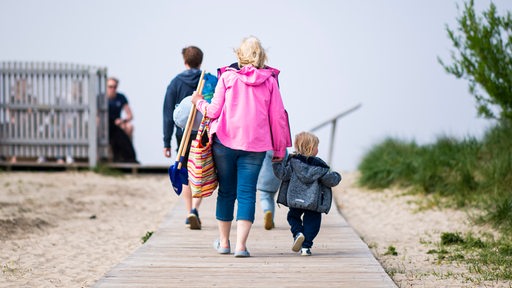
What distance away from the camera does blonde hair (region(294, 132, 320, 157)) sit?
289 inches

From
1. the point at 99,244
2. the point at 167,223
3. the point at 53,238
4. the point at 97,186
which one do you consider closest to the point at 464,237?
the point at 167,223

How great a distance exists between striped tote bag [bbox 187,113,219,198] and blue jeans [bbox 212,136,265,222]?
0.05 meters

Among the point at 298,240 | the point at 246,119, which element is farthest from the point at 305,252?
the point at 246,119

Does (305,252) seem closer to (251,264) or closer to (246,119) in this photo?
(251,264)

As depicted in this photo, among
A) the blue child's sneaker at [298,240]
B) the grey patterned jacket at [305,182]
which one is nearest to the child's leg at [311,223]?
the blue child's sneaker at [298,240]

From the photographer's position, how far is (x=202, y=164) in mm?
7137

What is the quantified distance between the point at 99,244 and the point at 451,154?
7.07 meters

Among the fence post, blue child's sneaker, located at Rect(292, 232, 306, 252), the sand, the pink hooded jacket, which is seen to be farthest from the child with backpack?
the fence post

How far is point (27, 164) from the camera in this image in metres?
19.0

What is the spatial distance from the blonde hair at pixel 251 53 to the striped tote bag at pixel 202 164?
0.58 metres

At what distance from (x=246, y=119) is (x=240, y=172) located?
0.48 meters

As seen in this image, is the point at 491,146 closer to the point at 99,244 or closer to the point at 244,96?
the point at 99,244

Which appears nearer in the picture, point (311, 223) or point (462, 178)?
point (311, 223)

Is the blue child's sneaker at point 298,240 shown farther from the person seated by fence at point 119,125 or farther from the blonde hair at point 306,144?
the person seated by fence at point 119,125
